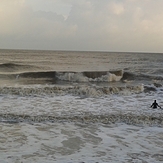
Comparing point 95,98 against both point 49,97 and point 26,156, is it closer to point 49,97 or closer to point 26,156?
point 49,97

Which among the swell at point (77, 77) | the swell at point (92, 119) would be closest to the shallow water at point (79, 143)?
the swell at point (92, 119)

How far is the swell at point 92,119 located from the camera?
940 cm

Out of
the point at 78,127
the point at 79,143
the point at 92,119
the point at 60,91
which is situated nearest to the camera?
the point at 79,143

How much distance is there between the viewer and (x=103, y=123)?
9320mm

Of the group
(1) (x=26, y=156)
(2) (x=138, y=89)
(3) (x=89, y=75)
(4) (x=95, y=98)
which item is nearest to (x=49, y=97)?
(4) (x=95, y=98)

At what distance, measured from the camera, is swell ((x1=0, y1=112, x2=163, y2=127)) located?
370 inches

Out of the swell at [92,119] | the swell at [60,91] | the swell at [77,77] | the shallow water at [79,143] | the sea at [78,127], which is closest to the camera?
the shallow water at [79,143]

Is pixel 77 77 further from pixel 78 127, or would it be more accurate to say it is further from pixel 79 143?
pixel 79 143

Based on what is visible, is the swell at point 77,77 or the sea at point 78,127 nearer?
the sea at point 78,127

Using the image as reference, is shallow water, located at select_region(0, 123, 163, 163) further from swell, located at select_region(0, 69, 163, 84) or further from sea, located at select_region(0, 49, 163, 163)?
swell, located at select_region(0, 69, 163, 84)

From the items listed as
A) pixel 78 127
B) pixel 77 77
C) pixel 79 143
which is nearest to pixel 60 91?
pixel 78 127

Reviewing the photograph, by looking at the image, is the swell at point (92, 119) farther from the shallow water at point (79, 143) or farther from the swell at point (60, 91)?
the swell at point (60, 91)

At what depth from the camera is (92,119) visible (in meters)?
9.74

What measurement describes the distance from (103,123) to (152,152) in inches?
120
